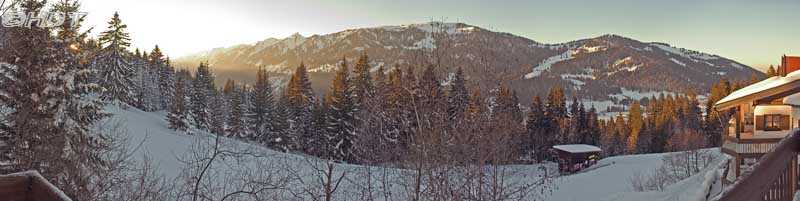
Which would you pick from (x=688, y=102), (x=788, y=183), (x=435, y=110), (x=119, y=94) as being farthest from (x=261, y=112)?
(x=688, y=102)

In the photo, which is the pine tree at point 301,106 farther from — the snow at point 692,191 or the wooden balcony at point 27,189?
the wooden balcony at point 27,189

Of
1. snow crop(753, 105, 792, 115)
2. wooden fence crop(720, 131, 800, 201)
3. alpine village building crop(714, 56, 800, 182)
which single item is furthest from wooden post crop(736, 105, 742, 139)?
wooden fence crop(720, 131, 800, 201)

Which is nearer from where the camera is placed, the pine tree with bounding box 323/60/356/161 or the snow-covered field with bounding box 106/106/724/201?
the snow-covered field with bounding box 106/106/724/201

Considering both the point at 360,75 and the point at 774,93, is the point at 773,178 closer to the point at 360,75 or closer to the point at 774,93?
the point at 774,93

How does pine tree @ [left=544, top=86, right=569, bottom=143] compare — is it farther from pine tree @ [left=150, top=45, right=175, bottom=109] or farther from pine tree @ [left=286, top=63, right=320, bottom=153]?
pine tree @ [left=150, top=45, right=175, bottom=109]

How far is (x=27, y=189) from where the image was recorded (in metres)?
1.77

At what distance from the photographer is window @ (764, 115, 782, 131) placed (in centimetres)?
1440

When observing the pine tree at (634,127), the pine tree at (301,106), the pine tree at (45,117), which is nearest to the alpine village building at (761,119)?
the pine tree at (45,117)

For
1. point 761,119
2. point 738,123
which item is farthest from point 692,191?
point 761,119

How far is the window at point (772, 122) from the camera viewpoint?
14398mm

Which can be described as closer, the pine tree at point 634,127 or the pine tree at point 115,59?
the pine tree at point 115,59

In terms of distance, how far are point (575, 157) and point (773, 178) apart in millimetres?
43259

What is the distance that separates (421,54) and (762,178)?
9076mm

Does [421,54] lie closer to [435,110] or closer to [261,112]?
[435,110]
